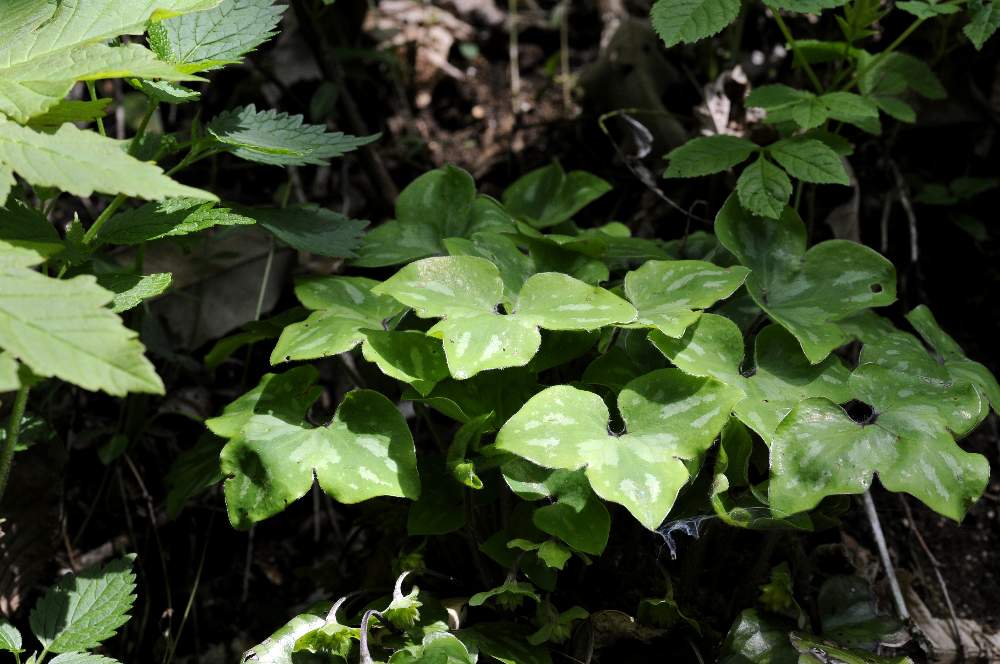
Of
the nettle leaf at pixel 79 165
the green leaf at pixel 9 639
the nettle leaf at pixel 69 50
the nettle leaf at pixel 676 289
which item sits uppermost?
A: the nettle leaf at pixel 69 50

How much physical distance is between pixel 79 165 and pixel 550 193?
1129mm

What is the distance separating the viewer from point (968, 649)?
1662mm

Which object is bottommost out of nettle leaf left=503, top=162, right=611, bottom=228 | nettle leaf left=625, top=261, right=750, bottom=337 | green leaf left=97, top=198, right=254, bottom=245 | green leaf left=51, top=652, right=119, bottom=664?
green leaf left=51, top=652, right=119, bottom=664

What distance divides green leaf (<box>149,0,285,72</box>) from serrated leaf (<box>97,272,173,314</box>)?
0.36 m

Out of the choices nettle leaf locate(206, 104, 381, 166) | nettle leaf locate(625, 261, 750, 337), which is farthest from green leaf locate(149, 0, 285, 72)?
nettle leaf locate(625, 261, 750, 337)

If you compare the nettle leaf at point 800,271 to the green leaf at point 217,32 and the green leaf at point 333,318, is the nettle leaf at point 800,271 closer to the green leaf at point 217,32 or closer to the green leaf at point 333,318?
the green leaf at point 333,318

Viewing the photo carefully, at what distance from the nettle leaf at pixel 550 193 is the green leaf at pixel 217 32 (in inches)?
27.9

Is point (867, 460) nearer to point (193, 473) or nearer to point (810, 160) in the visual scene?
point (810, 160)

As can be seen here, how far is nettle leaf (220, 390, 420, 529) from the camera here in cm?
133

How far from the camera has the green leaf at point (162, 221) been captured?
1375 millimetres

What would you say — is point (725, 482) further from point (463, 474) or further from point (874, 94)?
point (874, 94)

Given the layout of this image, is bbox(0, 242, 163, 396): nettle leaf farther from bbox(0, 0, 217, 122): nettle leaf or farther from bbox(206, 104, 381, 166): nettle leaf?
bbox(206, 104, 381, 166): nettle leaf

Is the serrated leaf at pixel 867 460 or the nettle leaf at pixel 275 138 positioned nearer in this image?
the serrated leaf at pixel 867 460

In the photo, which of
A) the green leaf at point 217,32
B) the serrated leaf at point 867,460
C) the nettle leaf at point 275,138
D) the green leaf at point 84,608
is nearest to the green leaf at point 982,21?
the serrated leaf at point 867,460
